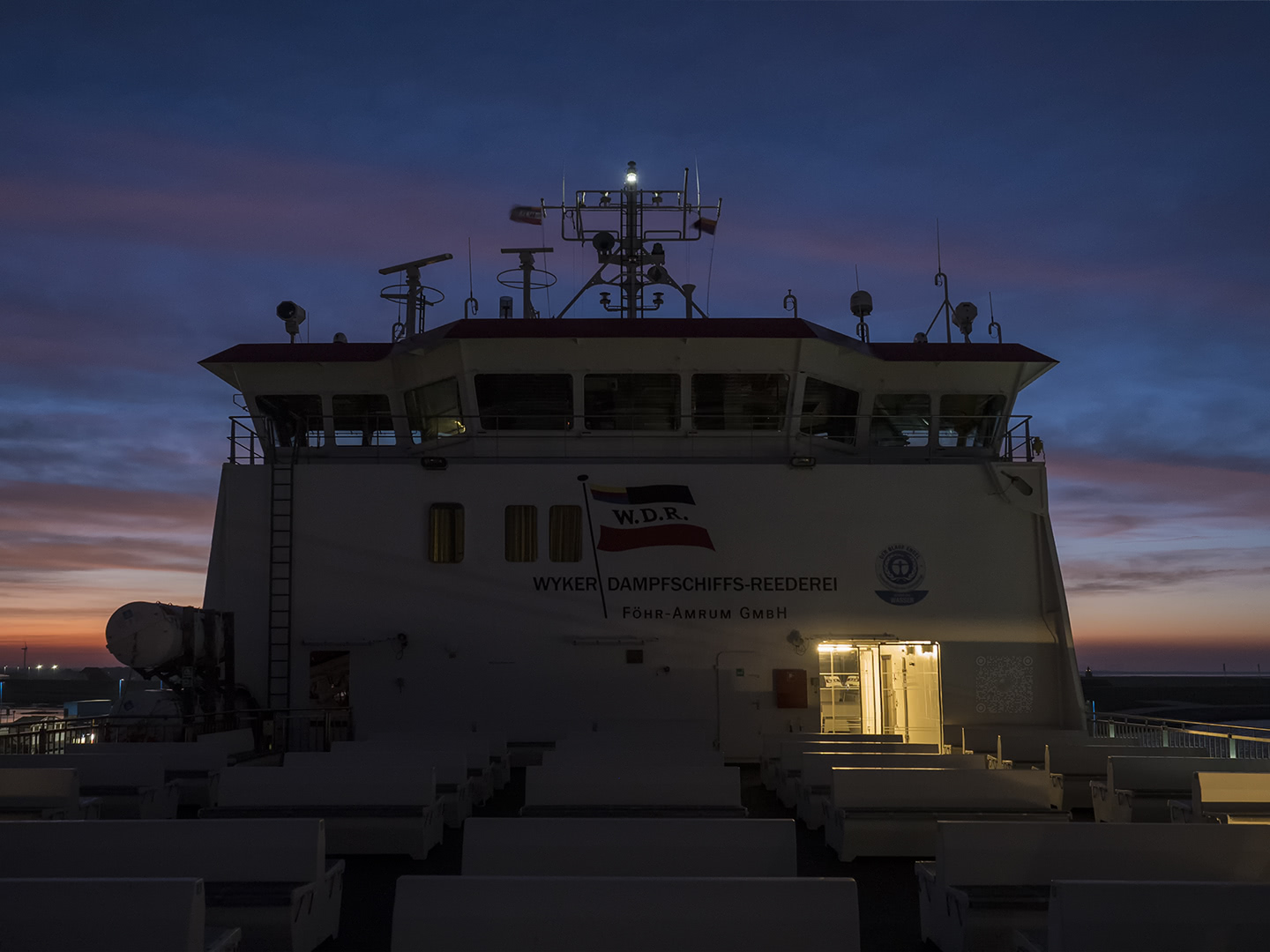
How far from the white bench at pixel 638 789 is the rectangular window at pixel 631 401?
31.3 feet

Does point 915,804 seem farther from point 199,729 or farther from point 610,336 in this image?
point 199,729

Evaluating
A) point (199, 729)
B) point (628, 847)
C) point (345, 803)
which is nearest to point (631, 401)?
point (199, 729)

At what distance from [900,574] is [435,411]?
892 cm

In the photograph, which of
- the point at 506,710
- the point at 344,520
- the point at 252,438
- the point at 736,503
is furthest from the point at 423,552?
the point at 736,503

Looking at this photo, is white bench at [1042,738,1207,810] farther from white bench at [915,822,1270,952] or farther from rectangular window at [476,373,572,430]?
rectangular window at [476,373,572,430]

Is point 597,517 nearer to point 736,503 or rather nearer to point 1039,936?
point 736,503

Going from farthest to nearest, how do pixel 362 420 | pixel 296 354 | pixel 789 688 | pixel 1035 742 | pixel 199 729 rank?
pixel 362 420 → pixel 296 354 → pixel 789 688 → pixel 199 729 → pixel 1035 742

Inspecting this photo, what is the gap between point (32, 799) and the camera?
32.5 feet

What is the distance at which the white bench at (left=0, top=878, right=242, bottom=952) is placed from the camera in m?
5.50

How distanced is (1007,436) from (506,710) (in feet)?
34.8

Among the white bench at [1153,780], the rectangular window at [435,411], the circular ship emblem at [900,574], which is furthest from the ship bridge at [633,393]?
the white bench at [1153,780]

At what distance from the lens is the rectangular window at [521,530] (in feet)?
58.7

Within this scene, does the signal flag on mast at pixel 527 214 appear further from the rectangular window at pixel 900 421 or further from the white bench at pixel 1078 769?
the white bench at pixel 1078 769

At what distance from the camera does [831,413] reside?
19391 mm
